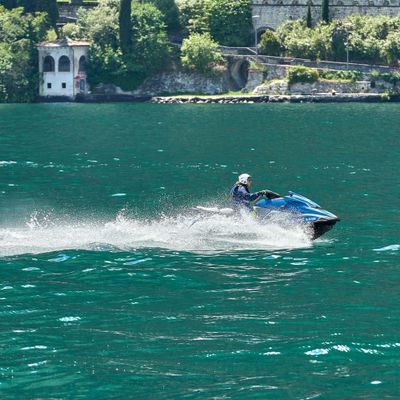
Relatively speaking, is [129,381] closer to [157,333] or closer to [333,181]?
[157,333]

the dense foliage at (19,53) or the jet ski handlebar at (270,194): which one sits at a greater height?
the dense foliage at (19,53)

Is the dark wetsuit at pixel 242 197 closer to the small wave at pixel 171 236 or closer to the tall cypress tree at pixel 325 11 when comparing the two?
the small wave at pixel 171 236

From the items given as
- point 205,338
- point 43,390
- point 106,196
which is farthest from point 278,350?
point 106,196

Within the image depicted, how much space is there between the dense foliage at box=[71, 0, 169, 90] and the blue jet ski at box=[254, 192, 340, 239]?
89.6 meters

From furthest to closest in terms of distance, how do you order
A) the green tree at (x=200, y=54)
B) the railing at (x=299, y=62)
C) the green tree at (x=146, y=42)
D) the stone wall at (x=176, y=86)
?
the stone wall at (x=176, y=86)
the green tree at (x=146, y=42)
the green tree at (x=200, y=54)
the railing at (x=299, y=62)

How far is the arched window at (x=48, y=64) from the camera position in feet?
412

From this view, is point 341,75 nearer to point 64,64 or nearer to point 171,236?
point 64,64

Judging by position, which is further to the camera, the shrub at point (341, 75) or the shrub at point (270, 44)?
the shrub at point (270, 44)

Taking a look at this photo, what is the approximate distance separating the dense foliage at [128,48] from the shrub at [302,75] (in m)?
14.9

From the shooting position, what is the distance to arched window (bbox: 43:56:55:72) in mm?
125438

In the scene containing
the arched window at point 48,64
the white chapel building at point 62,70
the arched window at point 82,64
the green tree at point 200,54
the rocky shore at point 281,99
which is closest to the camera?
the rocky shore at point 281,99

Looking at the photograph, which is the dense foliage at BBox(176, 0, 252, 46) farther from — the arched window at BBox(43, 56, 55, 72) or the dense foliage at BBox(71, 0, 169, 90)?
the arched window at BBox(43, 56, 55, 72)

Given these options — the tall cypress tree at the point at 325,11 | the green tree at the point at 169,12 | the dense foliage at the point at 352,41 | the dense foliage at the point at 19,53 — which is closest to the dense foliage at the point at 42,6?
the dense foliage at the point at 19,53

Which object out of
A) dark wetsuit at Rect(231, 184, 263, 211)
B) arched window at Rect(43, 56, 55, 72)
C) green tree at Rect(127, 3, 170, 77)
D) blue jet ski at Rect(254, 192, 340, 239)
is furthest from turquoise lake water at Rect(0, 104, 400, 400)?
arched window at Rect(43, 56, 55, 72)
